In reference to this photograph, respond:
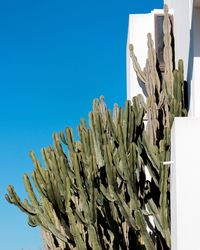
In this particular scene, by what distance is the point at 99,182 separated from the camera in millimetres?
9812

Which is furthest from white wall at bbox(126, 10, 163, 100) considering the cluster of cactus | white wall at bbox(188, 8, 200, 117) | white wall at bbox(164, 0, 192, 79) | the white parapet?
the white parapet

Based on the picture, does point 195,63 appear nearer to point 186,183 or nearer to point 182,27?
point 182,27

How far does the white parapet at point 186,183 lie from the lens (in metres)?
6.66

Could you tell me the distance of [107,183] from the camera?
32.4 ft

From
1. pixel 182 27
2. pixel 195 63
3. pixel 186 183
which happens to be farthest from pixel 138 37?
pixel 186 183

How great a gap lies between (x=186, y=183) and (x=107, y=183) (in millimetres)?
3197

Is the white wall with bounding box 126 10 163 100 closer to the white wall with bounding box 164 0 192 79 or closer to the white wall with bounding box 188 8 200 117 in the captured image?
the white wall with bounding box 164 0 192 79

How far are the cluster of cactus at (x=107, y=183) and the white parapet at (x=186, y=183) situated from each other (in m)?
1.99

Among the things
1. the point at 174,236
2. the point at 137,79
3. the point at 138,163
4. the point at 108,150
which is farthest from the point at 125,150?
the point at 137,79

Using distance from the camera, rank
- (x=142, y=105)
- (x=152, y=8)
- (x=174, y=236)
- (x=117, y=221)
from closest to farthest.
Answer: (x=174, y=236)
(x=117, y=221)
(x=142, y=105)
(x=152, y=8)

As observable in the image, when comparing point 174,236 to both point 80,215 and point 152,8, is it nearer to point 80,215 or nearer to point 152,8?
point 80,215

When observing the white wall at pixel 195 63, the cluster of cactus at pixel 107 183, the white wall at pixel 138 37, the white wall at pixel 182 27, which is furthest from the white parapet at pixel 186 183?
the white wall at pixel 138 37

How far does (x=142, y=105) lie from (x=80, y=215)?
7.77 feet

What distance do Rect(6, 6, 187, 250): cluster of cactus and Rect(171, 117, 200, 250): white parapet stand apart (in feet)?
6.54
